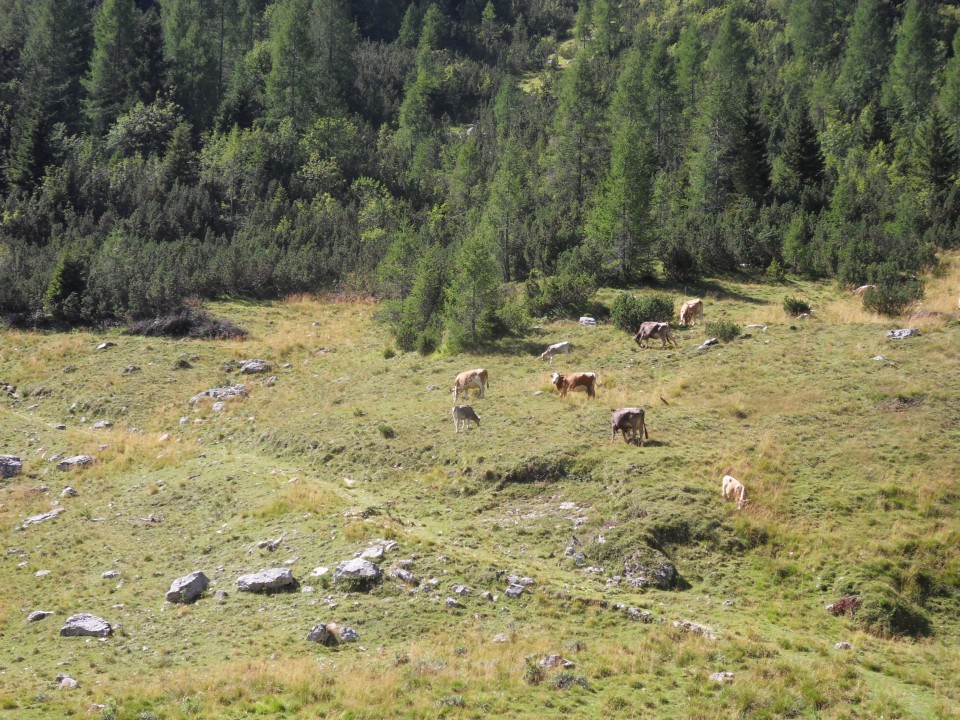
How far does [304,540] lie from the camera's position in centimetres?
1755

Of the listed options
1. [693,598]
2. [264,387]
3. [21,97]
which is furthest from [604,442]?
[21,97]

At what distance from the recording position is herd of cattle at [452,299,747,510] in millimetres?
18078

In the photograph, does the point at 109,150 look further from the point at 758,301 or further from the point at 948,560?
the point at 948,560

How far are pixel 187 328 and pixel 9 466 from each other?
16886 millimetres

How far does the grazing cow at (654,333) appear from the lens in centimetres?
2969

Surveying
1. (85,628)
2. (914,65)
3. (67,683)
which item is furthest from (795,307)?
(914,65)

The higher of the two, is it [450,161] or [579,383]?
[450,161]

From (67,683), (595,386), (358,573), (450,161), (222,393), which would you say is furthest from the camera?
(450,161)

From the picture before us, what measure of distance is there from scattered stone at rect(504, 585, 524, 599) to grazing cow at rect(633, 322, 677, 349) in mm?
16668

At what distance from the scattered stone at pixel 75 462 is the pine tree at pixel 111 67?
57475 mm

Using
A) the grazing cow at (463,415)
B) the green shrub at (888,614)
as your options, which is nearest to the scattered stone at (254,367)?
the grazing cow at (463,415)

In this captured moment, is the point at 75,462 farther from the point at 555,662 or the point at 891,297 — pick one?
the point at 891,297

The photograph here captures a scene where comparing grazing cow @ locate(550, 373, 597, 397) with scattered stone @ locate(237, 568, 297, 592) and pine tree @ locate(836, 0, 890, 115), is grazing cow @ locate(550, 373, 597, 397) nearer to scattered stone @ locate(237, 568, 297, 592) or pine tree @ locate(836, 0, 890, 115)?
scattered stone @ locate(237, 568, 297, 592)

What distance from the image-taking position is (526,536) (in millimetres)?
17672
